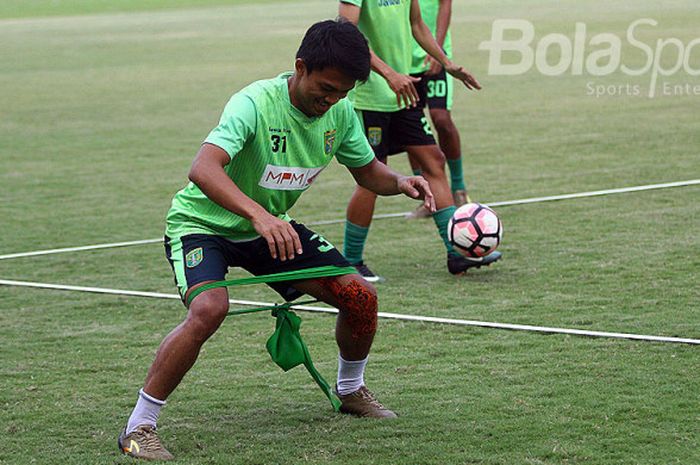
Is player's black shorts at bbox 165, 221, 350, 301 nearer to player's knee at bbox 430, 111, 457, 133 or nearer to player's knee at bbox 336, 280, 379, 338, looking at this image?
player's knee at bbox 336, 280, 379, 338

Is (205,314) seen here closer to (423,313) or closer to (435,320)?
(435,320)

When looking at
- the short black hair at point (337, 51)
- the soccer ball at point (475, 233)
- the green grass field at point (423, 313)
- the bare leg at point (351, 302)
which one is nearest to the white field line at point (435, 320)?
the green grass field at point (423, 313)

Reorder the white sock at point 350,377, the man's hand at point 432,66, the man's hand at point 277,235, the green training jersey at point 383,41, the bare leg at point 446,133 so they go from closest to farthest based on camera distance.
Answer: the man's hand at point 277,235 → the white sock at point 350,377 → the green training jersey at point 383,41 → the man's hand at point 432,66 → the bare leg at point 446,133

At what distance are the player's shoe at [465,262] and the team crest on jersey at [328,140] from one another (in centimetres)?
278

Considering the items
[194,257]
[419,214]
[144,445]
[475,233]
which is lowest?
[419,214]

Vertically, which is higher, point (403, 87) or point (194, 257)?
point (403, 87)

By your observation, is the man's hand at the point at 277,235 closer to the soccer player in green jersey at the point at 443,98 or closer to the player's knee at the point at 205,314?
the player's knee at the point at 205,314

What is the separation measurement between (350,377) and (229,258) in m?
0.70

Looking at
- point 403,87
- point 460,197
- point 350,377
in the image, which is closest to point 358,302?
point 350,377

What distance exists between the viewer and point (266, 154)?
15.5 feet

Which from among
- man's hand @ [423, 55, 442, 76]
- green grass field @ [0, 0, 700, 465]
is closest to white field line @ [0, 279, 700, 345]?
green grass field @ [0, 0, 700, 465]

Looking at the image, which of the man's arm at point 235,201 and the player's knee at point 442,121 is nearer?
the man's arm at point 235,201

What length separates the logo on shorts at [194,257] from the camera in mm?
4676

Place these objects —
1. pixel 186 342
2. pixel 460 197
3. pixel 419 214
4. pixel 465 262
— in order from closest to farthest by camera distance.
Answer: pixel 186 342, pixel 465 262, pixel 460 197, pixel 419 214
